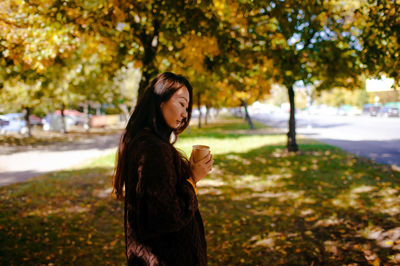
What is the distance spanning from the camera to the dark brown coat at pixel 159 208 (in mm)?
1494

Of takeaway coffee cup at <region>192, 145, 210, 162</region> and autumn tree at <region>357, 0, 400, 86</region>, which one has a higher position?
autumn tree at <region>357, 0, 400, 86</region>

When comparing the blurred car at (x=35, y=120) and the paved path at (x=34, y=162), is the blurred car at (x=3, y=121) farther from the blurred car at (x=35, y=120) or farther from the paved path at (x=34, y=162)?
the paved path at (x=34, y=162)

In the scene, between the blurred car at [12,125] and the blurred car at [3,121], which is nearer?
the blurred car at [12,125]

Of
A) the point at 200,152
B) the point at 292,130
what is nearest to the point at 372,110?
the point at 292,130

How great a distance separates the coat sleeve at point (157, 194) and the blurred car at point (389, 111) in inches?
1791

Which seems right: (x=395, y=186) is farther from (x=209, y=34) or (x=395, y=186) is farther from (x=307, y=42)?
(x=209, y=34)

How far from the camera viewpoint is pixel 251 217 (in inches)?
228

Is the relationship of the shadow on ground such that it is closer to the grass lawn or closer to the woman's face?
the grass lawn

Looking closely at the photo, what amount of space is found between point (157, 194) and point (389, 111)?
46.8 m

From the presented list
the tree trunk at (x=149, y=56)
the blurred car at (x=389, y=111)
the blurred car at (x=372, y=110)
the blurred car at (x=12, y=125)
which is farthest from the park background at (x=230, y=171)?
the blurred car at (x=372, y=110)

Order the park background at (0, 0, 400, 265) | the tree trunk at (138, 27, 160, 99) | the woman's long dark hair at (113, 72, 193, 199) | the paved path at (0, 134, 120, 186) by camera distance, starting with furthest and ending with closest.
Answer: the paved path at (0, 134, 120, 186) < the tree trunk at (138, 27, 160, 99) < the park background at (0, 0, 400, 265) < the woman's long dark hair at (113, 72, 193, 199)

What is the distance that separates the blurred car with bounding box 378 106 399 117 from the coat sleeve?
45498 millimetres

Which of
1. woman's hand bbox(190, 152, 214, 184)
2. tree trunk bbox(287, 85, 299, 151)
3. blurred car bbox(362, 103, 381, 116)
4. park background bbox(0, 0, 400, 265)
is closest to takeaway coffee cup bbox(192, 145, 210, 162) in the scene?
woman's hand bbox(190, 152, 214, 184)

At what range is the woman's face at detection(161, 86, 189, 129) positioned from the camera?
173 cm
